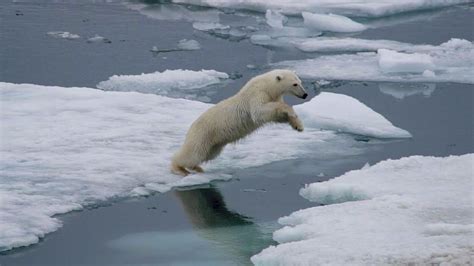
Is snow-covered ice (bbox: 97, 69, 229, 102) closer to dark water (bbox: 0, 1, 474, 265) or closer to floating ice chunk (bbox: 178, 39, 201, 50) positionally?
dark water (bbox: 0, 1, 474, 265)

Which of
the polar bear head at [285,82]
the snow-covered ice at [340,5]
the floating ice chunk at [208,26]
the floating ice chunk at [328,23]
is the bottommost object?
the polar bear head at [285,82]

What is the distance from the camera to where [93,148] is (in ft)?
22.8

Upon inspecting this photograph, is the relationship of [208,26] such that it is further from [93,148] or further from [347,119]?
[93,148]

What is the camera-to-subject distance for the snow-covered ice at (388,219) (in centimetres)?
460

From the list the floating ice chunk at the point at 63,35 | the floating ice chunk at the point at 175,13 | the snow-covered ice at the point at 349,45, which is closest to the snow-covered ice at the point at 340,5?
the floating ice chunk at the point at 175,13

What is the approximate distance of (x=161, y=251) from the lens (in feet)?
16.5

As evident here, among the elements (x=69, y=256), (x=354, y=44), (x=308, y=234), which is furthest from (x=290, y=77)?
(x=354, y=44)

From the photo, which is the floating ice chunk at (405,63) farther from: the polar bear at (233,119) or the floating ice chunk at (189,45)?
the polar bear at (233,119)

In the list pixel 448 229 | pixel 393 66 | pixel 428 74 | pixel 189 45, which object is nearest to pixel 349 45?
pixel 393 66

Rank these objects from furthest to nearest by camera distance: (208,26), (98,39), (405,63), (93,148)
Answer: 1. (208,26)
2. (98,39)
3. (405,63)
4. (93,148)

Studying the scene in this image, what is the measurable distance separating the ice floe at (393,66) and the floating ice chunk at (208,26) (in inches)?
73.3

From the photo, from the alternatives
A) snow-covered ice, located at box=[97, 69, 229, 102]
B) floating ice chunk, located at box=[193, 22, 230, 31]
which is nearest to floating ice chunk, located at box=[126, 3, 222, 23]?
floating ice chunk, located at box=[193, 22, 230, 31]

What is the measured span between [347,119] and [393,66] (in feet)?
7.99

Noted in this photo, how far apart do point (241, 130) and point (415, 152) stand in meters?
1.39
